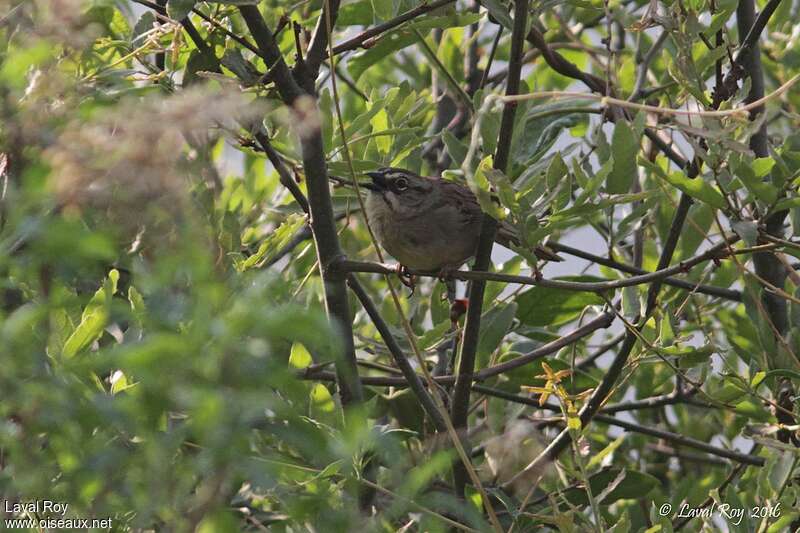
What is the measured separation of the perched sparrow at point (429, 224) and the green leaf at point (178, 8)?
1578mm

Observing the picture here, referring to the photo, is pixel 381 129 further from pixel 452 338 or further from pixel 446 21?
pixel 452 338

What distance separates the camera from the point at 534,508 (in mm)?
3938

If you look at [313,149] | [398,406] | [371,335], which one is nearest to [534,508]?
[398,406]

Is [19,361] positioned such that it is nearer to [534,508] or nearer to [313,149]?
[313,149]

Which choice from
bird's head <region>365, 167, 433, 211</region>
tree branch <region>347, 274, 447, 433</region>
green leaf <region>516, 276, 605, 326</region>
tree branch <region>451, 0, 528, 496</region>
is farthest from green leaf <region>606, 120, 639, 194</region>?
bird's head <region>365, 167, 433, 211</region>

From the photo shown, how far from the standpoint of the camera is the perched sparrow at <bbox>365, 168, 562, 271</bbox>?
4719mm

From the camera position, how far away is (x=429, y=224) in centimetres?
475

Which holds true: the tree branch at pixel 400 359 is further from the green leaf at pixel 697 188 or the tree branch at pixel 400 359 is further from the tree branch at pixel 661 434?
the green leaf at pixel 697 188

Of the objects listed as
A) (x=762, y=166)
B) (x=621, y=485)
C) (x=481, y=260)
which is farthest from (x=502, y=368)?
(x=762, y=166)

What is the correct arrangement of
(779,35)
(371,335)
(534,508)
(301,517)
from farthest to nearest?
(779,35) → (371,335) → (534,508) → (301,517)

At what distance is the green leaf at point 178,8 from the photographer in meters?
3.15

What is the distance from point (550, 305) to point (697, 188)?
1.40 meters

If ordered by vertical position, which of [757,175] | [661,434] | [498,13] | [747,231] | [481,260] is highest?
[498,13]

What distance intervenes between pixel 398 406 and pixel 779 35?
2447mm
